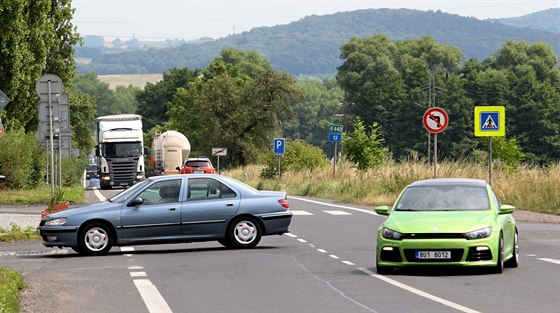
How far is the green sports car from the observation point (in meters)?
16.9

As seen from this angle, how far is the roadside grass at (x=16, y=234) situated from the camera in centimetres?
2780

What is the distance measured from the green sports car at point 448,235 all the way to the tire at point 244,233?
5557 millimetres

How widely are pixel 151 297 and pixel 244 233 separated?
8331 millimetres

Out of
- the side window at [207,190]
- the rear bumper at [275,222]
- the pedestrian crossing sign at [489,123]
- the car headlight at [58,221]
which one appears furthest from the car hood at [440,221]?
the pedestrian crossing sign at [489,123]

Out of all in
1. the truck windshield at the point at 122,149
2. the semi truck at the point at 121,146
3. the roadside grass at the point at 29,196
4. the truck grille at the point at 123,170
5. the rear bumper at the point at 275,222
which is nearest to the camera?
the rear bumper at the point at 275,222

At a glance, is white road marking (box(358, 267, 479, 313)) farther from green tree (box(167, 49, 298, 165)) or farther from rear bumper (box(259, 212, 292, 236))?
green tree (box(167, 49, 298, 165))

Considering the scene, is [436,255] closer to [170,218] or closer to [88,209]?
[170,218]

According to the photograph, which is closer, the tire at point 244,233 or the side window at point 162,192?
the side window at point 162,192

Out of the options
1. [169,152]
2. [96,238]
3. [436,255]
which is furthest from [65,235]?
[169,152]

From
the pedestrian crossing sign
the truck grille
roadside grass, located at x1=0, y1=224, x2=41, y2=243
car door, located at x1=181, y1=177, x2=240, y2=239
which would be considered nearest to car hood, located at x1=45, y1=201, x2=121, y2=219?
car door, located at x1=181, y1=177, x2=240, y2=239

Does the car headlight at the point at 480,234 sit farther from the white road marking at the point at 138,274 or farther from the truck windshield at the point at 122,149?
the truck windshield at the point at 122,149

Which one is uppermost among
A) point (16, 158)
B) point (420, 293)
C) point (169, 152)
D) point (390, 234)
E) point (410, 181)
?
point (390, 234)

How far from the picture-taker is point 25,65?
2270 inches

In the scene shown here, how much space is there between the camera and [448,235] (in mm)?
16938
